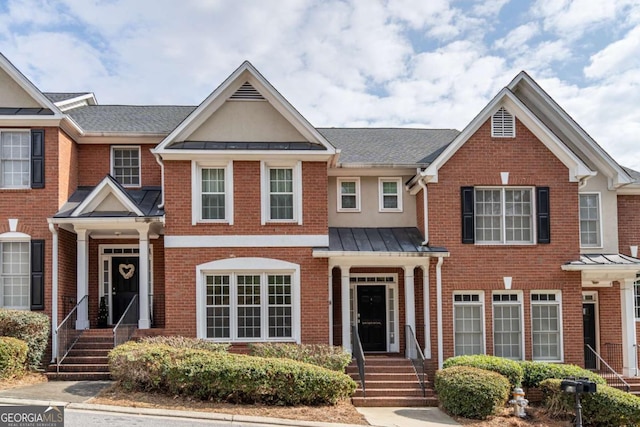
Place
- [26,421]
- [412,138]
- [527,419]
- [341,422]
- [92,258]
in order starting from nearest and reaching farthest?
1. [26,421]
2. [341,422]
3. [527,419]
4. [92,258]
5. [412,138]

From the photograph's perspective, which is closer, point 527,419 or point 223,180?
point 527,419

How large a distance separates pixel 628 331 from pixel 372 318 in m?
7.63

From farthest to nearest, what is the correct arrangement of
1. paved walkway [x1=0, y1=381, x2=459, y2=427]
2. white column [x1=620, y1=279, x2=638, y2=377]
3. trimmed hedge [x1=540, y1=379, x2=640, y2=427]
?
white column [x1=620, y1=279, x2=638, y2=377] < trimmed hedge [x1=540, y1=379, x2=640, y2=427] < paved walkway [x1=0, y1=381, x2=459, y2=427]

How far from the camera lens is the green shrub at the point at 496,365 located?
1500 centimetres

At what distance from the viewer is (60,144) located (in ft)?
56.2

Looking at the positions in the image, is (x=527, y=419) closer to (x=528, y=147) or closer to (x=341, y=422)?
(x=341, y=422)

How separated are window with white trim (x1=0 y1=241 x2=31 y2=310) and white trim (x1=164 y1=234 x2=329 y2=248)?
407 cm

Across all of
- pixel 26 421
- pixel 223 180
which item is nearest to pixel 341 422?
pixel 26 421

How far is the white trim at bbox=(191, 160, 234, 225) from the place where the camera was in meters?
16.9

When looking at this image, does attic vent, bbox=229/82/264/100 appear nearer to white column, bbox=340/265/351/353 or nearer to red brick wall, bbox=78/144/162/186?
red brick wall, bbox=78/144/162/186

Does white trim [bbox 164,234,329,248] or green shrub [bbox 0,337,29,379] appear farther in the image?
white trim [bbox 164,234,329,248]

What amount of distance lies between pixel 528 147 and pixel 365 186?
5.04 m

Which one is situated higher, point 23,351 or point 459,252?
point 459,252

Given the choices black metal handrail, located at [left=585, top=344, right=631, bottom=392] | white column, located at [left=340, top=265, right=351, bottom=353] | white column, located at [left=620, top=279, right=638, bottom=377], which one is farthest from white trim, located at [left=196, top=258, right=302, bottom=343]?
white column, located at [left=620, top=279, right=638, bottom=377]
